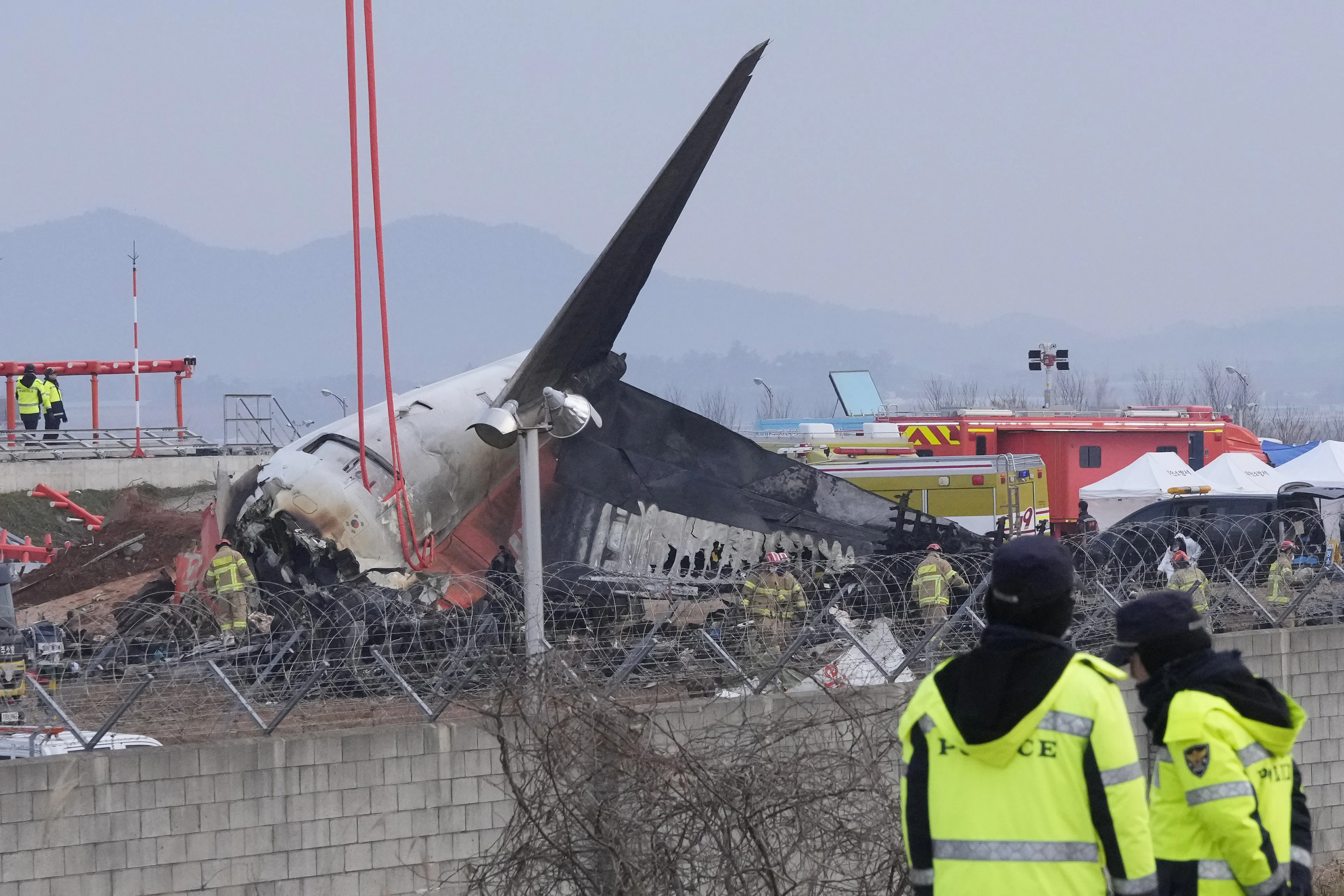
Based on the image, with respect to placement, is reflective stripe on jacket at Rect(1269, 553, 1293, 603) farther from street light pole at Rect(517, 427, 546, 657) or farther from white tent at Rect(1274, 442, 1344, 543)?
white tent at Rect(1274, 442, 1344, 543)

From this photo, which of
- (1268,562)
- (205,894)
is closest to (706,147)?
(1268,562)

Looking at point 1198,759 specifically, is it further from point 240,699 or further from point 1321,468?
point 1321,468

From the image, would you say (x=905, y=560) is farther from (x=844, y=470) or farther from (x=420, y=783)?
(x=844, y=470)

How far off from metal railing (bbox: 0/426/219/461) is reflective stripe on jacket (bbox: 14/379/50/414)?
0.52 m

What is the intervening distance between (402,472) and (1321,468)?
16987mm

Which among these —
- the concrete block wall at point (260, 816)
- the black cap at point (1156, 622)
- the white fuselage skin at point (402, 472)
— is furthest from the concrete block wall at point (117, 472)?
the black cap at point (1156, 622)

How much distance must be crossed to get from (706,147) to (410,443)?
4.38 metres

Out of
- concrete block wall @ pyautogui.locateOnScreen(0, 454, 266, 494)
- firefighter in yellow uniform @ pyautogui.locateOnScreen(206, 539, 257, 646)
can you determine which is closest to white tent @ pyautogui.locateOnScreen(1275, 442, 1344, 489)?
firefighter in yellow uniform @ pyautogui.locateOnScreen(206, 539, 257, 646)

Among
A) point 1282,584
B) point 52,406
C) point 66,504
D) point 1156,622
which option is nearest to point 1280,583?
point 1282,584

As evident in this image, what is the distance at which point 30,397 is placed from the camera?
101 ft

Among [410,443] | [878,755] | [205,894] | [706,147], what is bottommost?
[205,894]

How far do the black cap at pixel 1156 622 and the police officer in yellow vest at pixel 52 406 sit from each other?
29.3m

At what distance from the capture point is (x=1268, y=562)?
12.5 metres

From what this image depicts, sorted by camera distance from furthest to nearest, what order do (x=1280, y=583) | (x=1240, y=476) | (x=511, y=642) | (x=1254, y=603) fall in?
(x=1240, y=476), (x=1280, y=583), (x=1254, y=603), (x=511, y=642)
